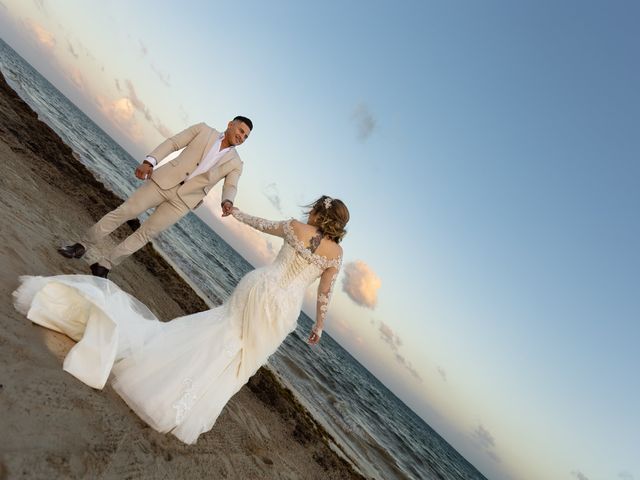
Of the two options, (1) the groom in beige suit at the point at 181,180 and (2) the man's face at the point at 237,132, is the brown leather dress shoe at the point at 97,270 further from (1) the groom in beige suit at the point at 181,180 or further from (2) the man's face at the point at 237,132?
(2) the man's face at the point at 237,132

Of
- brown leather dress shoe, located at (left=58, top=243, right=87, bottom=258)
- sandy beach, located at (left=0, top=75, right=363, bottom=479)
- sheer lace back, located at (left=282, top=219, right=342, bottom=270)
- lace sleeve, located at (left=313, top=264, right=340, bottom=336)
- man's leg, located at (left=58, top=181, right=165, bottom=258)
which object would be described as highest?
sheer lace back, located at (left=282, top=219, right=342, bottom=270)

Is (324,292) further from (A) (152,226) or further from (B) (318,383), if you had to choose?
(B) (318,383)

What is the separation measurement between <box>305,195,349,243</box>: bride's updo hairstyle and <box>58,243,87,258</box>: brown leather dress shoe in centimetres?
354

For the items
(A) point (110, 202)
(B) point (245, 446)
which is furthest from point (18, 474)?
(A) point (110, 202)

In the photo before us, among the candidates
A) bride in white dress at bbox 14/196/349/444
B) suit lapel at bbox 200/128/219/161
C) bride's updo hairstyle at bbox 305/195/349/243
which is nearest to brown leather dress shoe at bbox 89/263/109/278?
bride in white dress at bbox 14/196/349/444

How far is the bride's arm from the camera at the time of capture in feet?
15.1

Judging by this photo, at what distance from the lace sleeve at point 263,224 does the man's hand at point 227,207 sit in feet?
0.61

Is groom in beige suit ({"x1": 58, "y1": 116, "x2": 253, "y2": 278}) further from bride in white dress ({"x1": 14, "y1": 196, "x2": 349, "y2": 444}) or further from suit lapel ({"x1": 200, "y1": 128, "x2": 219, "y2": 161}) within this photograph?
bride in white dress ({"x1": 14, "y1": 196, "x2": 349, "y2": 444})

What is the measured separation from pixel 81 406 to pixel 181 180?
131 inches

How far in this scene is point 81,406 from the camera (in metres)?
3.33

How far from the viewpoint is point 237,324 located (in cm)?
430

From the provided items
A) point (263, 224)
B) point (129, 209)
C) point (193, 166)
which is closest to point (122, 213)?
point (129, 209)

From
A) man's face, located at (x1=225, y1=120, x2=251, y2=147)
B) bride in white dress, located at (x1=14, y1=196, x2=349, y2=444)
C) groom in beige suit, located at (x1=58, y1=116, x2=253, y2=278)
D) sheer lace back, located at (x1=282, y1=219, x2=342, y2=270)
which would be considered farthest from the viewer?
groom in beige suit, located at (x1=58, y1=116, x2=253, y2=278)

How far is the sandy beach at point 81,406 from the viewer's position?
284 centimetres
